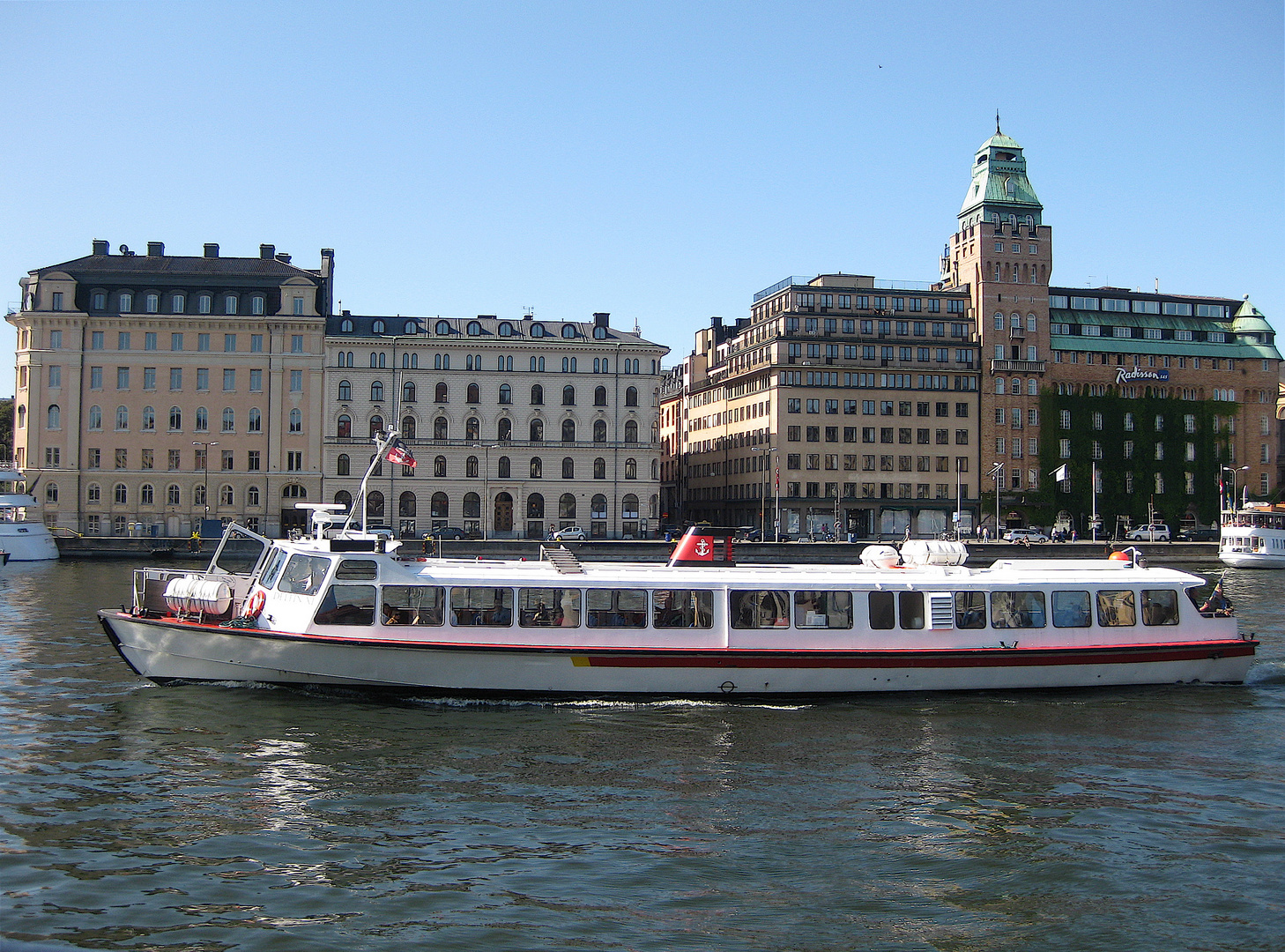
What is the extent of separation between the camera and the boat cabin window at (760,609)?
24344mm

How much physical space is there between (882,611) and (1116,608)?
232 inches

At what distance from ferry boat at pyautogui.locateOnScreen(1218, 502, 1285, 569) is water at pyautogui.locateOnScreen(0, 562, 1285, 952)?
67.0 m

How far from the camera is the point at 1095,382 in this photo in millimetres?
108438

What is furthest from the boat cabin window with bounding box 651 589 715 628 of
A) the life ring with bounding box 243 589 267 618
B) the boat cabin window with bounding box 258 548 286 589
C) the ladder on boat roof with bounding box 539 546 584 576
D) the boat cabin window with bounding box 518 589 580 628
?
the life ring with bounding box 243 589 267 618

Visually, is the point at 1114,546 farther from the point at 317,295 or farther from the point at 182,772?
the point at 182,772

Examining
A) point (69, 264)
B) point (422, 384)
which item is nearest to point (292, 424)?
point (422, 384)

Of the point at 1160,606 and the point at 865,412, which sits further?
the point at 865,412

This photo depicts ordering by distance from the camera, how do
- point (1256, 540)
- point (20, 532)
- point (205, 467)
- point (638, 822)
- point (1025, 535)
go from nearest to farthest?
point (638, 822)
point (20, 532)
point (1256, 540)
point (205, 467)
point (1025, 535)

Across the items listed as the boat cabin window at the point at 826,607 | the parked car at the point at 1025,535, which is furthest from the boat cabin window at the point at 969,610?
the parked car at the point at 1025,535

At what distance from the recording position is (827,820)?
639 inches

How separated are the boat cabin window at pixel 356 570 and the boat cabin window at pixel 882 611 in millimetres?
11042

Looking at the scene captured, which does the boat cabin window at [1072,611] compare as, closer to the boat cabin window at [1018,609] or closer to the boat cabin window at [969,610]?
the boat cabin window at [1018,609]

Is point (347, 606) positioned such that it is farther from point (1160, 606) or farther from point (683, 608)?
point (1160, 606)

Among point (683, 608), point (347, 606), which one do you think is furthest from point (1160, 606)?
point (347, 606)
